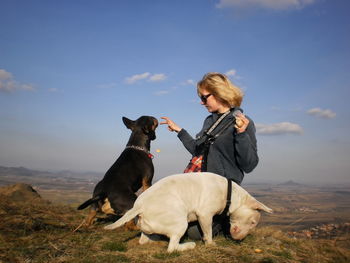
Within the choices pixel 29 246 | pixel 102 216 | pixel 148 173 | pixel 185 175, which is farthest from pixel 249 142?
pixel 102 216

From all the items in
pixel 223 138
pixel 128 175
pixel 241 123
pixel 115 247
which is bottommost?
pixel 115 247

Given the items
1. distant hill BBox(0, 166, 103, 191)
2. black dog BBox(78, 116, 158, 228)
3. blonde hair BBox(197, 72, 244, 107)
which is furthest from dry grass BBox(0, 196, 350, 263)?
distant hill BBox(0, 166, 103, 191)

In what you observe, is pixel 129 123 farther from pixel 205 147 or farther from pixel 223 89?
pixel 223 89

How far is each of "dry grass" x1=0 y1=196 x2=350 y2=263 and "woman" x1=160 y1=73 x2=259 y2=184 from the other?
1.38 meters

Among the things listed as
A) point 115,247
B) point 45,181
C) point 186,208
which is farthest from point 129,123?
point 45,181

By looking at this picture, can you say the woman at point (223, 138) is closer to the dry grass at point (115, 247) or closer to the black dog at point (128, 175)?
the dry grass at point (115, 247)

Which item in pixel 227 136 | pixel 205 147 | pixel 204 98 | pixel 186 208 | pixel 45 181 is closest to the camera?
pixel 186 208

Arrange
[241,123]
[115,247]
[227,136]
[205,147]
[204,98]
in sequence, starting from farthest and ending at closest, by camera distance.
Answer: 1. [204,98]
2. [205,147]
3. [227,136]
4. [241,123]
5. [115,247]

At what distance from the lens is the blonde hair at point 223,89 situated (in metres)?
5.60

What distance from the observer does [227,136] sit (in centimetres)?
526

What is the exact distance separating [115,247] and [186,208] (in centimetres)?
140

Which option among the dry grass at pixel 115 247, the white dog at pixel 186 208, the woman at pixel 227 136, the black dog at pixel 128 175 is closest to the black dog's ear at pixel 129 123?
the black dog at pixel 128 175

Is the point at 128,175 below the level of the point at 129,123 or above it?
below

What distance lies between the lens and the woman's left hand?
466 cm
